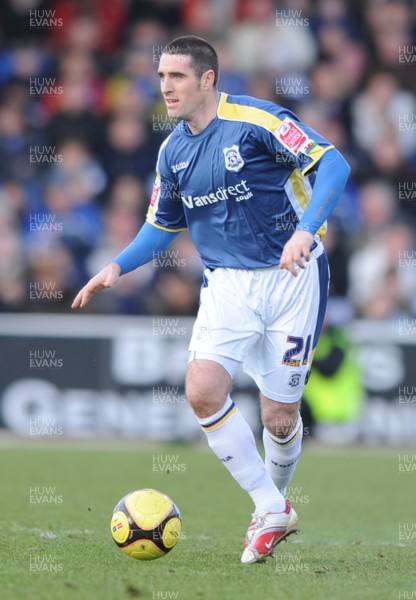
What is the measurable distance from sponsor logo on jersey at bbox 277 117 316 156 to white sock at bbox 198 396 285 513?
1391 mm

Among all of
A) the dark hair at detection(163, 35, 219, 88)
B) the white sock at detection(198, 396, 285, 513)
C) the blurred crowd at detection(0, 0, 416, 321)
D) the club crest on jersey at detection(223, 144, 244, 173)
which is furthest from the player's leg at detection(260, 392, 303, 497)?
the blurred crowd at detection(0, 0, 416, 321)

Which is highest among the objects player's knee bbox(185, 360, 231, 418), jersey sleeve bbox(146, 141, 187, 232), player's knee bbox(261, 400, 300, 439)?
jersey sleeve bbox(146, 141, 187, 232)

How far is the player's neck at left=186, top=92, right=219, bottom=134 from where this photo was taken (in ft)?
20.3

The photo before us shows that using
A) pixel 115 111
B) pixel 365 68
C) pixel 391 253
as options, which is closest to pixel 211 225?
pixel 391 253

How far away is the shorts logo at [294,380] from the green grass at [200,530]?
96 centimetres

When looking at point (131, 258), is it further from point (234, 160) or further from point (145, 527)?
point (145, 527)

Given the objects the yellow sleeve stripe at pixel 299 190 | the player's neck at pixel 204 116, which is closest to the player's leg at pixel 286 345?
the yellow sleeve stripe at pixel 299 190

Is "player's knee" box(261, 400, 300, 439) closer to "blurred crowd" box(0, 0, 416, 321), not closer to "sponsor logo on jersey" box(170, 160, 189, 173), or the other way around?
"sponsor logo on jersey" box(170, 160, 189, 173)

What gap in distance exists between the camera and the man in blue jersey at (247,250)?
594cm

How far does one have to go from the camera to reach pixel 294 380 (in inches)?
247

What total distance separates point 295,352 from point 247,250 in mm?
635

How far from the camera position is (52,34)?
54.6ft

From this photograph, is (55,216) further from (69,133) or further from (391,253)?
(391,253)

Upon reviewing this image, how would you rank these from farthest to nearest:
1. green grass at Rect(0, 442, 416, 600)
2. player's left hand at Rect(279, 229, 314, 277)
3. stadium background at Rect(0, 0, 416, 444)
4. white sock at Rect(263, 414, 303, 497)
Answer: stadium background at Rect(0, 0, 416, 444) → white sock at Rect(263, 414, 303, 497) → player's left hand at Rect(279, 229, 314, 277) → green grass at Rect(0, 442, 416, 600)
